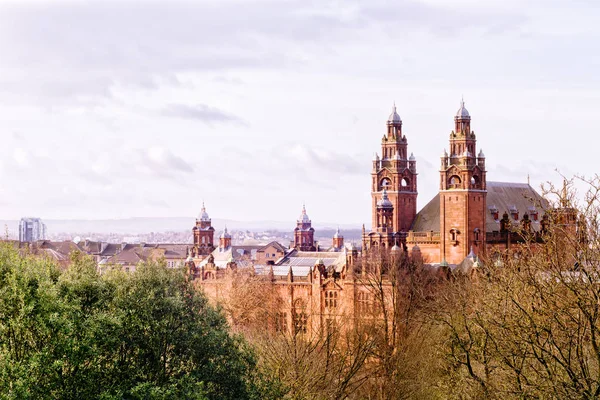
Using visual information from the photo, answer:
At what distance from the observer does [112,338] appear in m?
42.8

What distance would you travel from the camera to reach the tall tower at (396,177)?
124m

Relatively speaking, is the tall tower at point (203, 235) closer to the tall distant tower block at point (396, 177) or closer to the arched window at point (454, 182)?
the tall distant tower block at point (396, 177)

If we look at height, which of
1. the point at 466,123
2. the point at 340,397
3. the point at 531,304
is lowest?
the point at 340,397

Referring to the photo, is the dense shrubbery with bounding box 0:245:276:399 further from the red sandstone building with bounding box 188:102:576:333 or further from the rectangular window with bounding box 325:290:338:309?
the rectangular window with bounding box 325:290:338:309

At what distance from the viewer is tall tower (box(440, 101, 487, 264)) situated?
372ft

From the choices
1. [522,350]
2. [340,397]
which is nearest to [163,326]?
[522,350]

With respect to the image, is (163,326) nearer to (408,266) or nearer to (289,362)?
(289,362)

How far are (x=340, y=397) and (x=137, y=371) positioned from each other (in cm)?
2173

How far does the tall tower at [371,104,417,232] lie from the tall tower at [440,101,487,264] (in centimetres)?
976

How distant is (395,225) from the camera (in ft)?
407

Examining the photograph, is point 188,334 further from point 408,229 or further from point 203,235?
point 203,235

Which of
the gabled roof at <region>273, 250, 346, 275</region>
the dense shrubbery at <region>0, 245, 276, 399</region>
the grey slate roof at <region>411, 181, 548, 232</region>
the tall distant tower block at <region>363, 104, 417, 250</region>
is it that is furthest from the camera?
the gabled roof at <region>273, 250, 346, 275</region>

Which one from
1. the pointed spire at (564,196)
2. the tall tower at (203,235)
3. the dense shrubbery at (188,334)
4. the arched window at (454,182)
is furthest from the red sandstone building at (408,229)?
the pointed spire at (564,196)

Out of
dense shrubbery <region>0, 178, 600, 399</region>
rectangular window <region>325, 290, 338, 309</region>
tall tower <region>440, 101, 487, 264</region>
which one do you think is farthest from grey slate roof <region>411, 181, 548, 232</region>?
dense shrubbery <region>0, 178, 600, 399</region>
